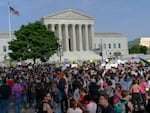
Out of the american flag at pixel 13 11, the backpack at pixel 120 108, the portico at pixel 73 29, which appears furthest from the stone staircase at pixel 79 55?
the backpack at pixel 120 108

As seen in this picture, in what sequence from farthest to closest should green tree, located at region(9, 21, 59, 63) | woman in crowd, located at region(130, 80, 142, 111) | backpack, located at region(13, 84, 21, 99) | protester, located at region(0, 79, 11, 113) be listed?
green tree, located at region(9, 21, 59, 63)
backpack, located at region(13, 84, 21, 99)
protester, located at region(0, 79, 11, 113)
woman in crowd, located at region(130, 80, 142, 111)

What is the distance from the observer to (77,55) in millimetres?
107625

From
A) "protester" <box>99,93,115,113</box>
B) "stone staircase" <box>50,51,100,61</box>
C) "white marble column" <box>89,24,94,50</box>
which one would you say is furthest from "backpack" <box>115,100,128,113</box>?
"white marble column" <box>89,24,94,50</box>

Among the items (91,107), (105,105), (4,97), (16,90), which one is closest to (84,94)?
(91,107)

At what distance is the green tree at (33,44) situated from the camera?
232 ft

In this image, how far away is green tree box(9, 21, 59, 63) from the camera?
70.8 metres

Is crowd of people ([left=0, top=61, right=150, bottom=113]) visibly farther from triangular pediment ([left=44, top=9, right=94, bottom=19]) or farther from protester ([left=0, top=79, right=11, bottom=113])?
triangular pediment ([left=44, top=9, right=94, bottom=19])

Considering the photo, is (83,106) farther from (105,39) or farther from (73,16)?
(105,39)

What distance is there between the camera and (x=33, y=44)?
240ft

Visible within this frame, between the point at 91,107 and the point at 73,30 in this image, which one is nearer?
the point at 91,107

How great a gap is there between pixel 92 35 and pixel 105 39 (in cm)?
1208

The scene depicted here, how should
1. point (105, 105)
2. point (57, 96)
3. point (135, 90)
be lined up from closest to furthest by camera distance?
point (105, 105), point (57, 96), point (135, 90)

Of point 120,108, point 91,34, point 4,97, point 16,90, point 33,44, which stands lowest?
point 4,97

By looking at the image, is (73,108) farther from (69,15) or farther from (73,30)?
(69,15)
